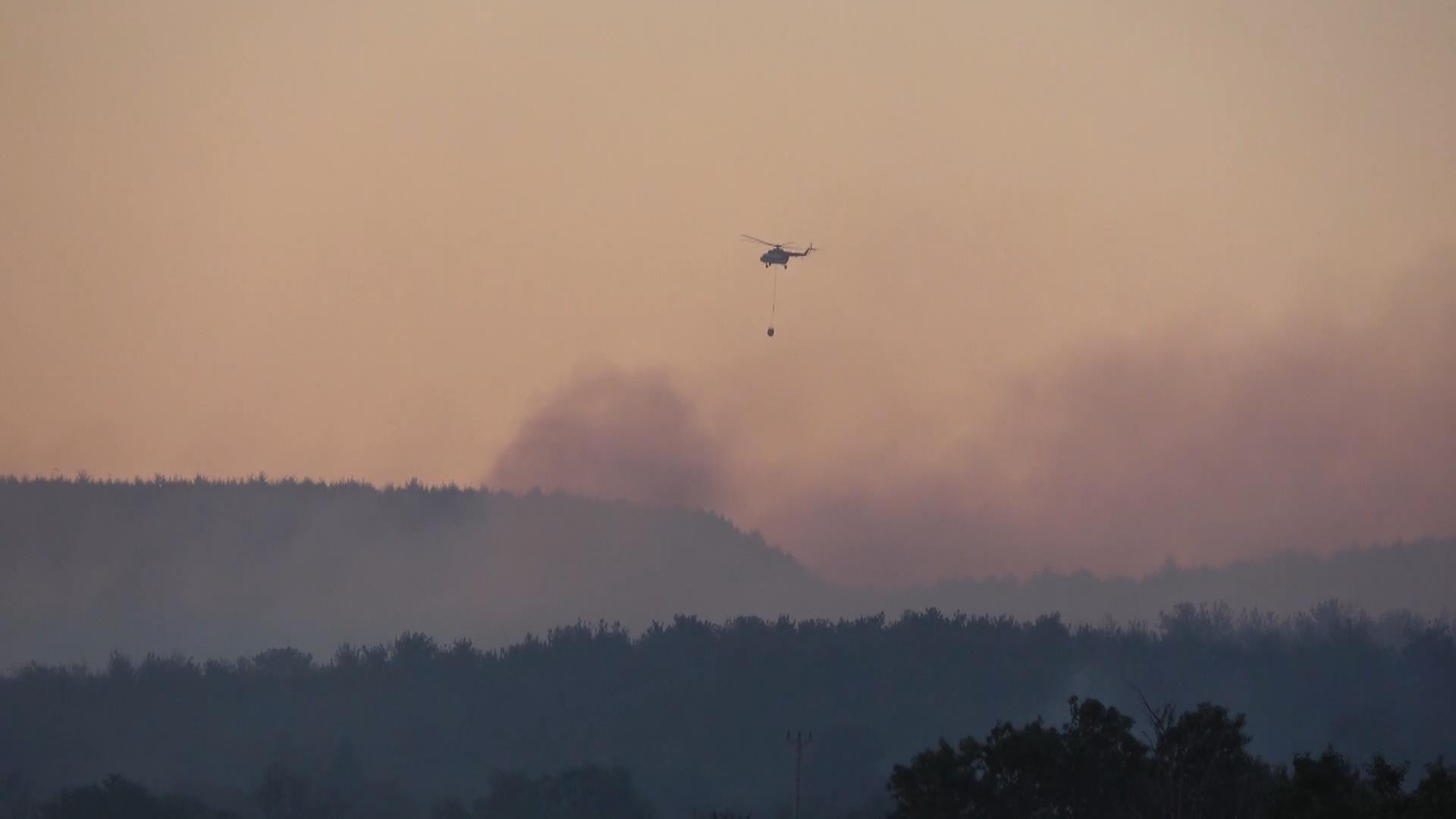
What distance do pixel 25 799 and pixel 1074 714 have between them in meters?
127

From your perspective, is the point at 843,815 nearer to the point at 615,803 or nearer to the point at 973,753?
the point at 615,803

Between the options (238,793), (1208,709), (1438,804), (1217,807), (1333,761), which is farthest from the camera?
(238,793)

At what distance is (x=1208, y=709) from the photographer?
303 ft

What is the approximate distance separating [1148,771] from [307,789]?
12476 centimetres

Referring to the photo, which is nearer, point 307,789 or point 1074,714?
point 1074,714

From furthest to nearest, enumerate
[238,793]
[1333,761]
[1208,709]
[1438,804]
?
[238,793], [1208,709], [1333,761], [1438,804]

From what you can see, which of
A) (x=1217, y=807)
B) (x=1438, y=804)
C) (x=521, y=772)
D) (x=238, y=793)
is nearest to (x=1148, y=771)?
(x=1217, y=807)

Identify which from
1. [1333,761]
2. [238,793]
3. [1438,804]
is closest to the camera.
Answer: [1438,804]

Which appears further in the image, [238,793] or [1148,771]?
[238,793]

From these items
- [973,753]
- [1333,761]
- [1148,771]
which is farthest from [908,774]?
[1333,761]

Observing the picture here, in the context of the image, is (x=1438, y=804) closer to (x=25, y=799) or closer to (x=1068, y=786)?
(x=1068, y=786)

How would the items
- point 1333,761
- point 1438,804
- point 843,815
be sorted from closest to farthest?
point 1438,804
point 1333,761
point 843,815

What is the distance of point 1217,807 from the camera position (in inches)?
3410

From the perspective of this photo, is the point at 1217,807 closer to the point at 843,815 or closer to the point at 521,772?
the point at 843,815
